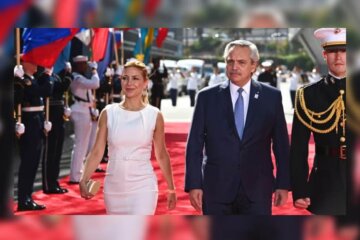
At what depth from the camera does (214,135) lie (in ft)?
11.2

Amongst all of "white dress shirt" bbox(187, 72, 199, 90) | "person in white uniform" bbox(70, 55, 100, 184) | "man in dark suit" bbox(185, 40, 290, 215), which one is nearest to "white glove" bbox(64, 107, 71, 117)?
"person in white uniform" bbox(70, 55, 100, 184)

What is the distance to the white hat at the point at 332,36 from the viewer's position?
3.55 metres

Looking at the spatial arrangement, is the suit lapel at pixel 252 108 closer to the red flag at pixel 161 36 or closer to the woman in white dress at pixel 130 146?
the woman in white dress at pixel 130 146

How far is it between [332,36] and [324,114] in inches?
15.7

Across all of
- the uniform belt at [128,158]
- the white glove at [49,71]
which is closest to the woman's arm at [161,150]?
the uniform belt at [128,158]

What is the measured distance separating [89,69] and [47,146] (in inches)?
31.6

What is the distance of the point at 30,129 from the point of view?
4.72 meters

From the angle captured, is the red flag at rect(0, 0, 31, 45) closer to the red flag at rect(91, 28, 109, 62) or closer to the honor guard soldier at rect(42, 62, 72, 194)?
the red flag at rect(91, 28, 109, 62)

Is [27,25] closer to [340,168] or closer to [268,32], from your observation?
[268,32]

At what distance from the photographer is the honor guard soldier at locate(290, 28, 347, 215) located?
3520mm

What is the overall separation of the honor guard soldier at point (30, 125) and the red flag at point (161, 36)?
85 cm

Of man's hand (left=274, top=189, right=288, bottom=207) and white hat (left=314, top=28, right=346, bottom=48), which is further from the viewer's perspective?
white hat (left=314, top=28, right=346, bottom=48)

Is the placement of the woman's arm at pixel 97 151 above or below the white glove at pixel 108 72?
below

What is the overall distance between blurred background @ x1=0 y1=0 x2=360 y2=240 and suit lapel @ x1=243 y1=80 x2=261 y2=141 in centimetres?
41
